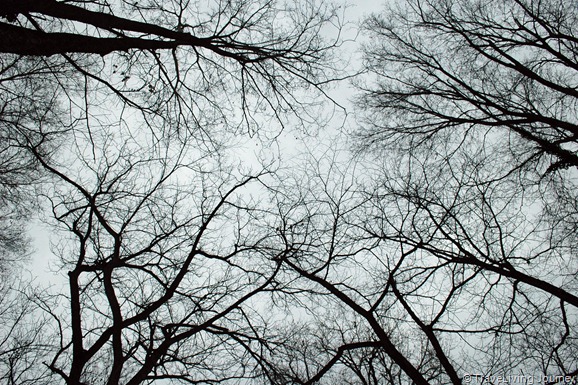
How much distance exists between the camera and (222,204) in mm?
6141

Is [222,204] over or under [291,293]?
over

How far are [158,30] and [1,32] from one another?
4.73 ft

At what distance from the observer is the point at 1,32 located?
3.54 m

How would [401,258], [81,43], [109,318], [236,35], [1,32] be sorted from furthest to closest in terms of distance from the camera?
[109,318] → [401,258] → [236,35] → [81,43] → [1,32]

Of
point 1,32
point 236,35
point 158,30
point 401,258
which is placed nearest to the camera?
point 1,32

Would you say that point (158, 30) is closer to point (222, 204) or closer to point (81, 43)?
point (81, 43)

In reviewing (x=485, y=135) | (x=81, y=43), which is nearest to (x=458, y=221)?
(x=485, y=135)

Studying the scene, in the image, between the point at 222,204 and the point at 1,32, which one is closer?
the point at 1,32

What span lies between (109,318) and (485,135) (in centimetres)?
681

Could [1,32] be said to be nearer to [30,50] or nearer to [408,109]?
[30,50]

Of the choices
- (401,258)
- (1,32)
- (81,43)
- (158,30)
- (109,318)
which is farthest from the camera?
(109,318)

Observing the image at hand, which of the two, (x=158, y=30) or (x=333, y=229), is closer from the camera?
(x=158, y=30)

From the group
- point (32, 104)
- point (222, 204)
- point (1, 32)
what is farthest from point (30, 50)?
point (222, 204)

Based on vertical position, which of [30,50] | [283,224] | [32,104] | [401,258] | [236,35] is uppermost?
[32,104]
